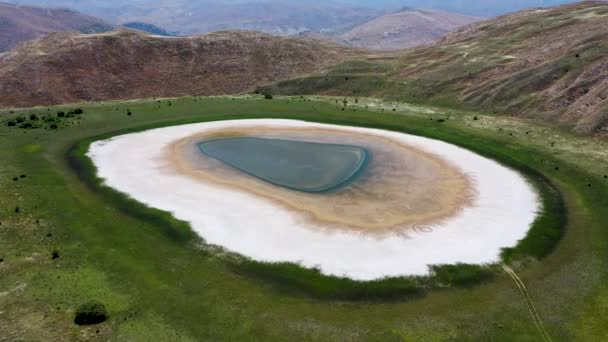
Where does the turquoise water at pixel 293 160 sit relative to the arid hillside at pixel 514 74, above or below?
below

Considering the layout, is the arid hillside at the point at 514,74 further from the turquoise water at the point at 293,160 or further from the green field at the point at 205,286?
the turquoise water at the point at 293,160

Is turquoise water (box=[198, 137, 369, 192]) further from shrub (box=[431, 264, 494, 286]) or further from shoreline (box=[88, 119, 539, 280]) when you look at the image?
shrub (box=[431, 264, 494, 286])

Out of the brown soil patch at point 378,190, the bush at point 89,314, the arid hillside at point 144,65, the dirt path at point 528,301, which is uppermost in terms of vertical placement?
the arid hillside at point 144,65

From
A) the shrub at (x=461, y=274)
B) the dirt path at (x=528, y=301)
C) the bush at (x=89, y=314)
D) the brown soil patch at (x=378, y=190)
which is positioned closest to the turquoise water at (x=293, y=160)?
the brown soil patch at (x=378, y=190)

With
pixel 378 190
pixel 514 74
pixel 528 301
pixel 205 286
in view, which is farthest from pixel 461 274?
pixel 514 74

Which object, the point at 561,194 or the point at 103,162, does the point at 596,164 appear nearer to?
the point at 561,194

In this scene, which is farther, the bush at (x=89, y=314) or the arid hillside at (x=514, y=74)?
the arid hillside at (x=514, y=74)

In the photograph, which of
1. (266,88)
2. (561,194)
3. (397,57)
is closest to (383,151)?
(561,194)
